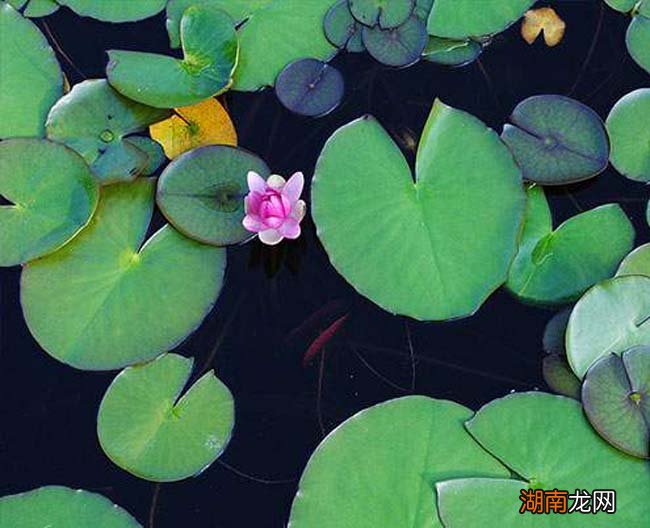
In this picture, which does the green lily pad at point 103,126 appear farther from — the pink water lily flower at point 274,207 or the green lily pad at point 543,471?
the green lily pad at point 543,471

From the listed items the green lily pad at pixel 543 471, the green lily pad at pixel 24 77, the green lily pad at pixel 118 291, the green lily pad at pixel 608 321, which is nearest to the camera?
the green lily pad at pixel 543 471

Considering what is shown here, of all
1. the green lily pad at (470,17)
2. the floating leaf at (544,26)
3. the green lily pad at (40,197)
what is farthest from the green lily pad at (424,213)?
the green lily pad at (40,197)

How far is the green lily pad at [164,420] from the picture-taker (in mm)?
1882

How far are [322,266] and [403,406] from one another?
1.36 ft

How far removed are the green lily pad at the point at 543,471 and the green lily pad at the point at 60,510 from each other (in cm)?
71

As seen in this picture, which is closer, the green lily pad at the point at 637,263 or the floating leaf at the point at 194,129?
the green lily pad at the point at 637,263

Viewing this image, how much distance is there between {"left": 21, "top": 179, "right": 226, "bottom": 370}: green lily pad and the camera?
1.97 meters

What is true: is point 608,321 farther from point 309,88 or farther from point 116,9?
point 116,9

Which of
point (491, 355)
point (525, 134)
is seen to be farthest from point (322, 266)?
point (525, 134)

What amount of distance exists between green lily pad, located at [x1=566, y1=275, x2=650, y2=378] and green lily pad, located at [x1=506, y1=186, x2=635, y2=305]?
74 mm

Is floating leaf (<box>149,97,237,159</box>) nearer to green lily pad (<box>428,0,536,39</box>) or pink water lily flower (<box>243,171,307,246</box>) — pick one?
pink water lily flower (<box>243,171,307,246</box>)

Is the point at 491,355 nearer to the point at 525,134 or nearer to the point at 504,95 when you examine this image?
the point at 525,134

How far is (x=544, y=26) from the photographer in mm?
2293

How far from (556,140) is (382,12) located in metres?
0.57
